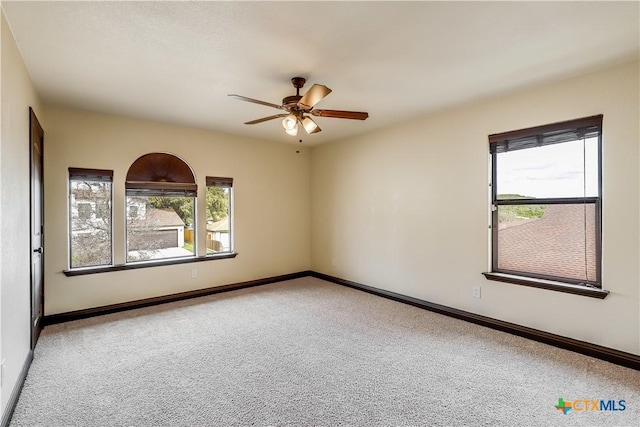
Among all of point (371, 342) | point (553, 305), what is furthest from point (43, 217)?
point (553, 305)

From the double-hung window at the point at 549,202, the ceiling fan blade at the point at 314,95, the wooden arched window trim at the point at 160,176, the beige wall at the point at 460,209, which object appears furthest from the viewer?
the wooden arched window trim at the point at 160,176

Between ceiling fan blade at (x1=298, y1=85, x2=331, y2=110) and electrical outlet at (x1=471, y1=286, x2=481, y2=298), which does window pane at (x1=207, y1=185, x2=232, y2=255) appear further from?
electrical outlet at (x1=471, y1=286, x2=481, y2=298)

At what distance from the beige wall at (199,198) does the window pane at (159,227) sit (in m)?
0.14

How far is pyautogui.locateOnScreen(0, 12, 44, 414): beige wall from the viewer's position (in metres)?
1.87

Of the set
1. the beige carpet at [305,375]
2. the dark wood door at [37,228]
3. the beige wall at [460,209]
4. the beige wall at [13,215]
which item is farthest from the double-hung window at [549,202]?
the dark wood door at [37,228]

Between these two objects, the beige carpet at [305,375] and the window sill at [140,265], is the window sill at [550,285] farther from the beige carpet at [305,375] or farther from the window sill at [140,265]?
the window sill at [140,265]

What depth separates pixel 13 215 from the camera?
209 cm

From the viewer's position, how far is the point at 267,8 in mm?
1861

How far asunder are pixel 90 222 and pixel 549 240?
505 centimetres

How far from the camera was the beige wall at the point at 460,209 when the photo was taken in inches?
102

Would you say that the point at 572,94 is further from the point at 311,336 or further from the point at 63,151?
the point at 63,151

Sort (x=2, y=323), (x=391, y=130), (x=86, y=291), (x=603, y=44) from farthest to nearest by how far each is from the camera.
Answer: (x=391, y=130), (x=86, y=291), (x=603, y=44), (x=2, y=323)

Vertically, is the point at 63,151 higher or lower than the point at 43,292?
higher

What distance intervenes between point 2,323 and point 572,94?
4544mm
